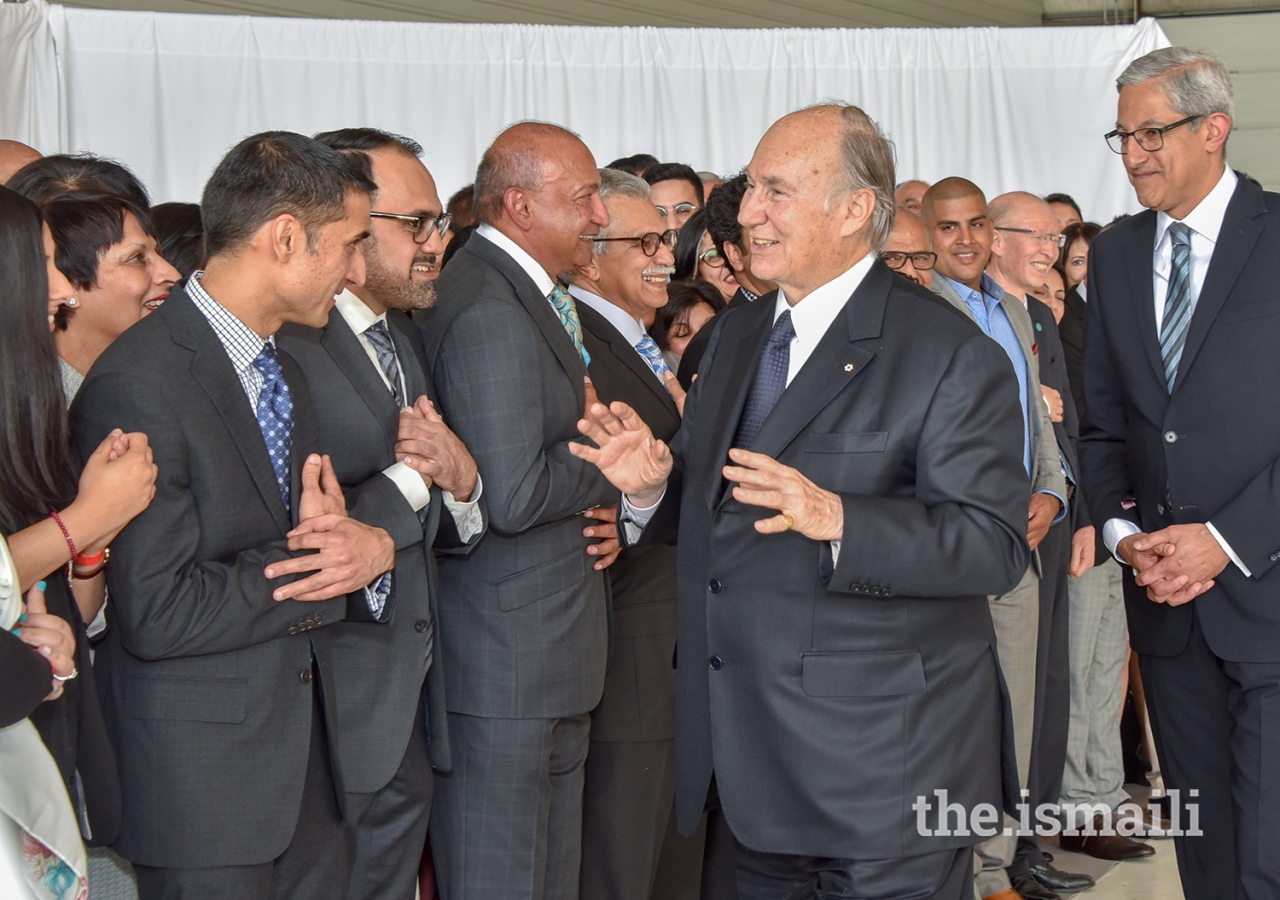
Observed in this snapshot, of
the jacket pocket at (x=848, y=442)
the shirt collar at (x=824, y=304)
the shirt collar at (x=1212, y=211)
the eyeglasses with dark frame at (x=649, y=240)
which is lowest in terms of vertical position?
the jacket pocket at (x=848, y=442)

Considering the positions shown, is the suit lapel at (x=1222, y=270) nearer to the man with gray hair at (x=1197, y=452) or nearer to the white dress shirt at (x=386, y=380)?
the man with gray hair at (x=1197, y=452)

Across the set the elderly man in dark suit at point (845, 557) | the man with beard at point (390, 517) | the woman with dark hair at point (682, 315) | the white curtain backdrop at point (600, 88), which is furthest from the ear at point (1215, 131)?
the white curtain backdrop at point (600, 88)

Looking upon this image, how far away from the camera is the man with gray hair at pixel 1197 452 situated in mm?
2863

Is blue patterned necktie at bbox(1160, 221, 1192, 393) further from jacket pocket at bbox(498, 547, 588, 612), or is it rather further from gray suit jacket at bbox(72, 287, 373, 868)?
gray suit jacket at bbox(72, 287, 373, 868)

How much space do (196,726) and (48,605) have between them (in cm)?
31

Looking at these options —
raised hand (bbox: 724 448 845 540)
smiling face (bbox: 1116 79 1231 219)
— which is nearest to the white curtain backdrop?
smiling face (bbox: 1116 79 1231 219)

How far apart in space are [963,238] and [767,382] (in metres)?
2.20

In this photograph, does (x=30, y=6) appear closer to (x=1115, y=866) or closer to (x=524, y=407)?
(x=524, y=407)

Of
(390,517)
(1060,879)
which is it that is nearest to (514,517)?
(390,517)

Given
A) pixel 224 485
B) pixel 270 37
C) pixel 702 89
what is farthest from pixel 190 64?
pixel 224 485

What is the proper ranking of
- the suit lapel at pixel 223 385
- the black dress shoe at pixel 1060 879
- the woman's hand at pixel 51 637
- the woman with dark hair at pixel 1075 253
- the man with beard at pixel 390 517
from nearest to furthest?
the woman's hand at pixel 51 637 < the suit lapel at pixel 223 385 < the man with beard at pixel 390 517 < the black dress shoe at pixel 1060 879 < the woman with dark hair at pixel 1075 253

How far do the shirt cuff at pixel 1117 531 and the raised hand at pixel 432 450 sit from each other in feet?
5.29

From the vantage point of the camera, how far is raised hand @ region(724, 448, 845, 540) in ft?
6.84

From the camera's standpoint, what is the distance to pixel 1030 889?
4.25 m
